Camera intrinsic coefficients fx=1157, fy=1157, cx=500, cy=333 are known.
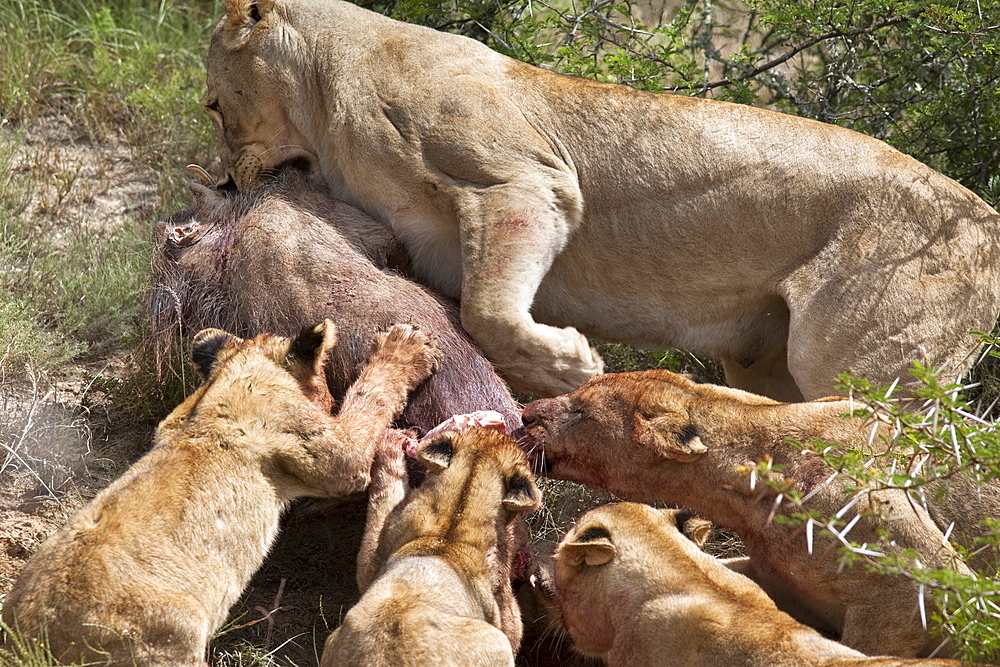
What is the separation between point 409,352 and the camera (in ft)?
16.9

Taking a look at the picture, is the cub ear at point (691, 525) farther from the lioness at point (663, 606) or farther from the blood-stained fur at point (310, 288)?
the blood-stained fur at point (310, 288)

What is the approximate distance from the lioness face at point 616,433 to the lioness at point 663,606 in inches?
8.1

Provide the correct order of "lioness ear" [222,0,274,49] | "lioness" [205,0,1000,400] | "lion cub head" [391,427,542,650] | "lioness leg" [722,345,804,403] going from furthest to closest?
"lioness ear" [222,0,274,49] → "lioness leg" [722,345,804,403] → "lioness" [205,0,1000,400] → "lion cub head" [391,427,542,650]

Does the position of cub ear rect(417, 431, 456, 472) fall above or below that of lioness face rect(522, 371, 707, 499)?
below

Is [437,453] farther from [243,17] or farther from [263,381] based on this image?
[243,17]

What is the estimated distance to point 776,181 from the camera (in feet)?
18.5

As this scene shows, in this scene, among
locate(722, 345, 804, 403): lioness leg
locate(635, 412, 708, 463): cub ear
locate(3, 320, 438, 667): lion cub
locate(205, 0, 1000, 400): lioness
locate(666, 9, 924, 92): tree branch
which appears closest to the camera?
locate(3, 320, 438, 667): lion cub

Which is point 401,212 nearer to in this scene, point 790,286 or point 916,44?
point 790,286

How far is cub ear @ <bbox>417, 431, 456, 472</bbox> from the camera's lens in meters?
4.56

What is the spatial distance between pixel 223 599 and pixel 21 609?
0.72 m

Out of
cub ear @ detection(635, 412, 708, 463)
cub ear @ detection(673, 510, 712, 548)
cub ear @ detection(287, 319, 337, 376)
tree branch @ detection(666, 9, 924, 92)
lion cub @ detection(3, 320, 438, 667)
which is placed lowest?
lion cub @ detection(3, 320, 438, 667)

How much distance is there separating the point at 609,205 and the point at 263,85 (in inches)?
76.7

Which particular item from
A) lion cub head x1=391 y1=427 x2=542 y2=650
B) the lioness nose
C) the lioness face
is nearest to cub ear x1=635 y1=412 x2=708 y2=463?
the lioness face

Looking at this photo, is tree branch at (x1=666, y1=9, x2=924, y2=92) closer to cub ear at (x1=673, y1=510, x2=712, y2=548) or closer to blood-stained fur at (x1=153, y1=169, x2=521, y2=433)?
blood-stained fur at (x1=153, y1=169, x2=521, y2=433)
